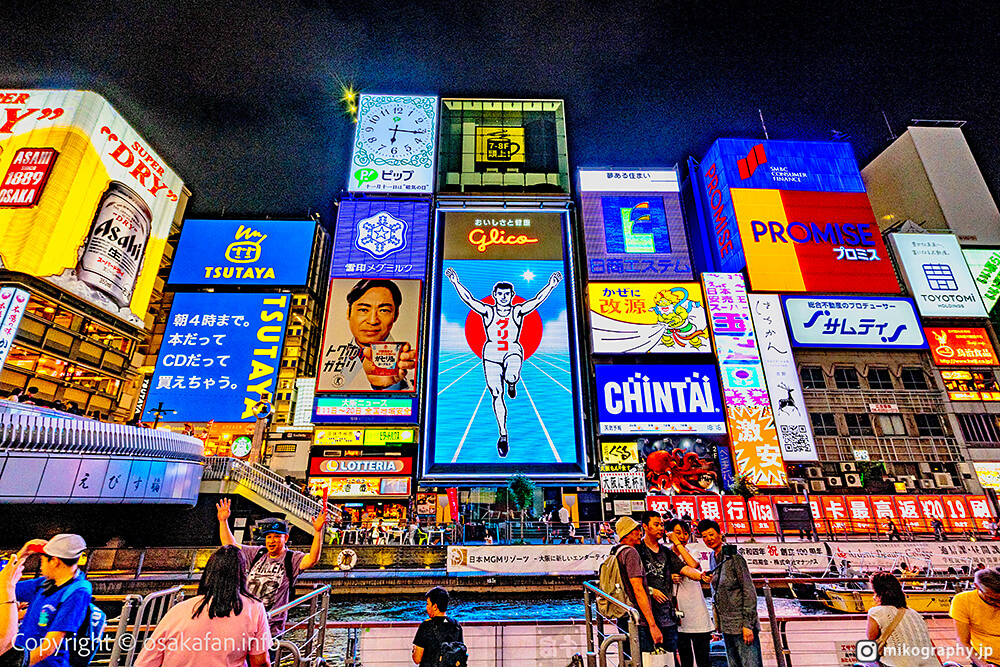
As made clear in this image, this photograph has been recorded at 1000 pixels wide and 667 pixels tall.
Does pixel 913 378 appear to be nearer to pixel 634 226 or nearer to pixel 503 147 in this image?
pixel 634 226

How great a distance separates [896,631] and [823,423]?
115ft

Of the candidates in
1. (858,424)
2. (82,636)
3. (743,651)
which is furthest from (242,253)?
(858,424)

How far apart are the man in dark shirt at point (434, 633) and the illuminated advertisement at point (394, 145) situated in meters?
26.8

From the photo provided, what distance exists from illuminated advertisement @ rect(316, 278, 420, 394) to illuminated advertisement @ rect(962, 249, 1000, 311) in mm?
44571

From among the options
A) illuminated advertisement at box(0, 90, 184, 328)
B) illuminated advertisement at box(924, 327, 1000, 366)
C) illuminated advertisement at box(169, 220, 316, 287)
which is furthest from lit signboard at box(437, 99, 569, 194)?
illuminated advertisement at box(924, 327, 1000, 366)

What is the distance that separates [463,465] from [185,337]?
2243 centimetres

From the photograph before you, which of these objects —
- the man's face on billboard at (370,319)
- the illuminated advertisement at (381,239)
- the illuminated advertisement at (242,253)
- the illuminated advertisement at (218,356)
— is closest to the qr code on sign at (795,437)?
the illuminated advertisement at (381,239)

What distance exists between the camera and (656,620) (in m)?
4.37

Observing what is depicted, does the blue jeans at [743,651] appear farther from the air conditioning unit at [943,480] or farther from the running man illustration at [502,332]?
the air conditioning unit at [943,480]

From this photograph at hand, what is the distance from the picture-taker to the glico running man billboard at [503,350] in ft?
75.5

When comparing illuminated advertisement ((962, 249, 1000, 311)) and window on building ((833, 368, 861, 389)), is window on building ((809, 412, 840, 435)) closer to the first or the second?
window on building ((833, 368, 861, 389))

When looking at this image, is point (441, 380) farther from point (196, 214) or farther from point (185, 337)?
point (196, 214)

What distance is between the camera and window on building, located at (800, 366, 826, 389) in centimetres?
3350

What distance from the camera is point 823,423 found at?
32688mm
